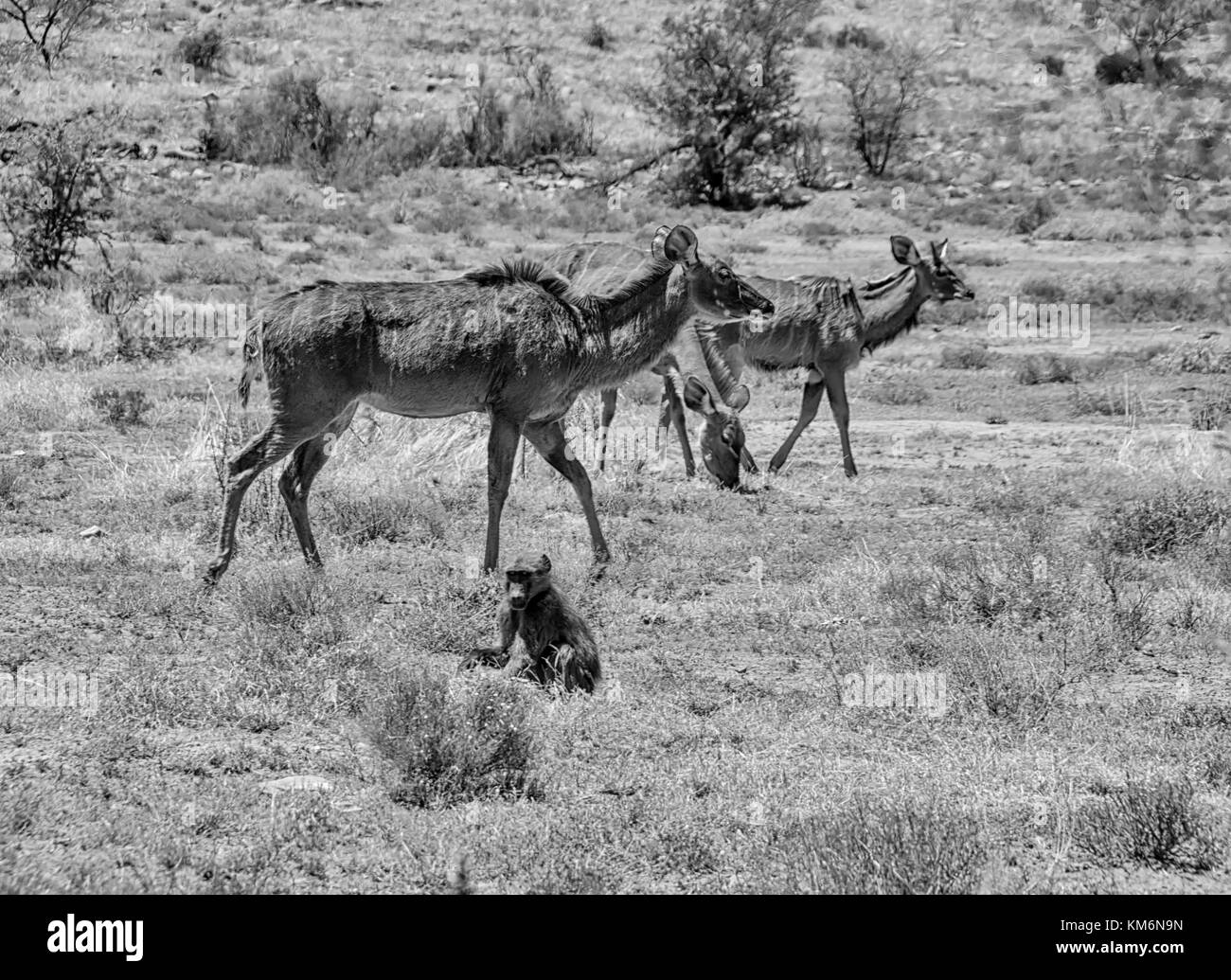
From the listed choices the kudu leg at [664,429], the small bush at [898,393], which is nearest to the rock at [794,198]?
the small bush at [898,393]

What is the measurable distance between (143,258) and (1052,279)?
53.6 ft

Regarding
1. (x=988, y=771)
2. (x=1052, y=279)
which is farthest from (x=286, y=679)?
(x=1052, y=279)

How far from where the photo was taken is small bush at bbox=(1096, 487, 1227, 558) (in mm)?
11492

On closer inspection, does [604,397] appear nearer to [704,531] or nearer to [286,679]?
[704,531]

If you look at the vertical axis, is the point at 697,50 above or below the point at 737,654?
above

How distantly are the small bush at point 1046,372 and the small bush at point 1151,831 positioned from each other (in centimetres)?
1530

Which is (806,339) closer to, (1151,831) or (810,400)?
(810,400)

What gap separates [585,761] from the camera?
6770mm

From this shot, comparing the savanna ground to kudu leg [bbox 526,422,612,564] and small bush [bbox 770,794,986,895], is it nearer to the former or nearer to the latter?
small bush [bbox 770,794,986,895]

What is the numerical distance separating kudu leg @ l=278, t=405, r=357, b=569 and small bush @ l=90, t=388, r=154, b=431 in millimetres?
5295

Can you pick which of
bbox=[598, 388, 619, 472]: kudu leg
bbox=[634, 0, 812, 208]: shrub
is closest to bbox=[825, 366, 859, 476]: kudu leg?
bbox=[598, 388, 619, 472]: kudu leg

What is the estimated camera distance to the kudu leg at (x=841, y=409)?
15.1 meters

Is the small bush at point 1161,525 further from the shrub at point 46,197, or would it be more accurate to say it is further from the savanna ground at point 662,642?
the shrub at point 46,197

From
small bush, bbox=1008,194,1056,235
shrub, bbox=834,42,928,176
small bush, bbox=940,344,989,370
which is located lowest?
small bush, bbox=940,344,989,370
